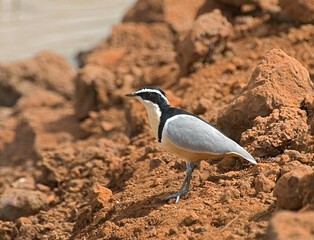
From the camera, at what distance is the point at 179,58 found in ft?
33.8

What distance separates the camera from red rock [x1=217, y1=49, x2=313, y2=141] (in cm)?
651

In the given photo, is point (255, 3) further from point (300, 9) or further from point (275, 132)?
point (275, 132)

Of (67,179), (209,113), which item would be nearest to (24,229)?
(67,179)

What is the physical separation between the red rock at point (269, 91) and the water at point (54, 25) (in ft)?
37.0

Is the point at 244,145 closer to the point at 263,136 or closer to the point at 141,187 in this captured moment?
the point at 263,136

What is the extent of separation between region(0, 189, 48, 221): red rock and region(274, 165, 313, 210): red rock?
3860mm

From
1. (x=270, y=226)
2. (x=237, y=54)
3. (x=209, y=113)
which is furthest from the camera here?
(x=237, y=54)

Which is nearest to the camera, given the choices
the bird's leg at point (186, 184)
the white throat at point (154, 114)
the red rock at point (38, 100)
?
the bird's leg at point (186, 184)

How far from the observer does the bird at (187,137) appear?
579 centimetres

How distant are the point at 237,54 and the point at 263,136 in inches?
152

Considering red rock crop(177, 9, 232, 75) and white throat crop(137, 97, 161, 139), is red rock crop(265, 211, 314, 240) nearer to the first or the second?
white throat crop(137, 97, 161, 139)

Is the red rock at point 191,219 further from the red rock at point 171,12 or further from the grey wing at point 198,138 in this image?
the red rock at point 171,12

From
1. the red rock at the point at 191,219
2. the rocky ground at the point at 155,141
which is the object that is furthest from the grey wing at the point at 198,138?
the red rock at the point at 191,219

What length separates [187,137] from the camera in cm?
587
